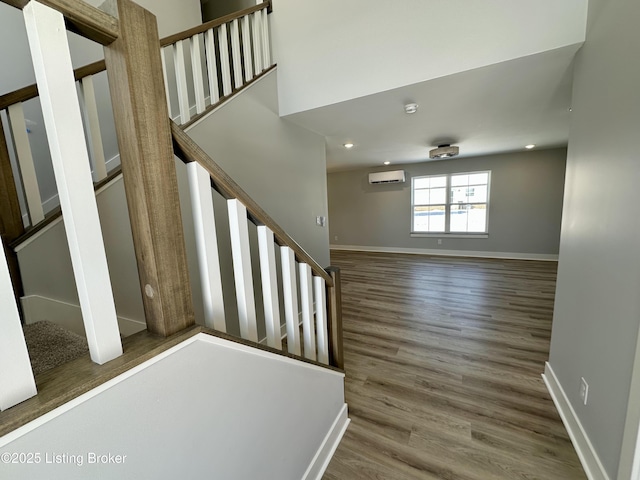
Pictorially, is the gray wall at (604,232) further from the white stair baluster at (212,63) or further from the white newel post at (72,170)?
the white stair baluster at (212,63)

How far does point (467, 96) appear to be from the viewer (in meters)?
2.36

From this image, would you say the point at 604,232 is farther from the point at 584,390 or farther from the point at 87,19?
the point at 87,19

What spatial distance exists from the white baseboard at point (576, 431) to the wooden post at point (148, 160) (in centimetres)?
206

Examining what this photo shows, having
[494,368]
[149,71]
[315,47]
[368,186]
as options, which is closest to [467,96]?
[315,47]

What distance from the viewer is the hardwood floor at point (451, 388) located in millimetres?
1465

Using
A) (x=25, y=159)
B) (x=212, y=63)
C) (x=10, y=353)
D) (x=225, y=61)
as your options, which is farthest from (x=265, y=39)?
(x=10, y=353)

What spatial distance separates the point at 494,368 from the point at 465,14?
8.97ft

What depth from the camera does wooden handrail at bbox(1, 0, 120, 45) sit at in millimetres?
515

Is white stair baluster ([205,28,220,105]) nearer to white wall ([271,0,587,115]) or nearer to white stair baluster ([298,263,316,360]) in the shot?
white wall ([271,0,587,115])

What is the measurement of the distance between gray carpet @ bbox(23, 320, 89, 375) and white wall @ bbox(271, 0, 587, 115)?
2.41m

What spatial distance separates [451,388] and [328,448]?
1.08m

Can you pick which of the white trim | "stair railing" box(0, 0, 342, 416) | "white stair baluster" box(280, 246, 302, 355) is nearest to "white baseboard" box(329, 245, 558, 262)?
"white stair baluster" box(280, 246, 302, 355)

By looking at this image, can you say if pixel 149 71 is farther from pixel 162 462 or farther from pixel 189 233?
pixel 189 233

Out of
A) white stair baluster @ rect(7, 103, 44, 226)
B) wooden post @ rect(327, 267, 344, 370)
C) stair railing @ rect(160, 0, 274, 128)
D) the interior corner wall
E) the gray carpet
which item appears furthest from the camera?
the interior corner wall
